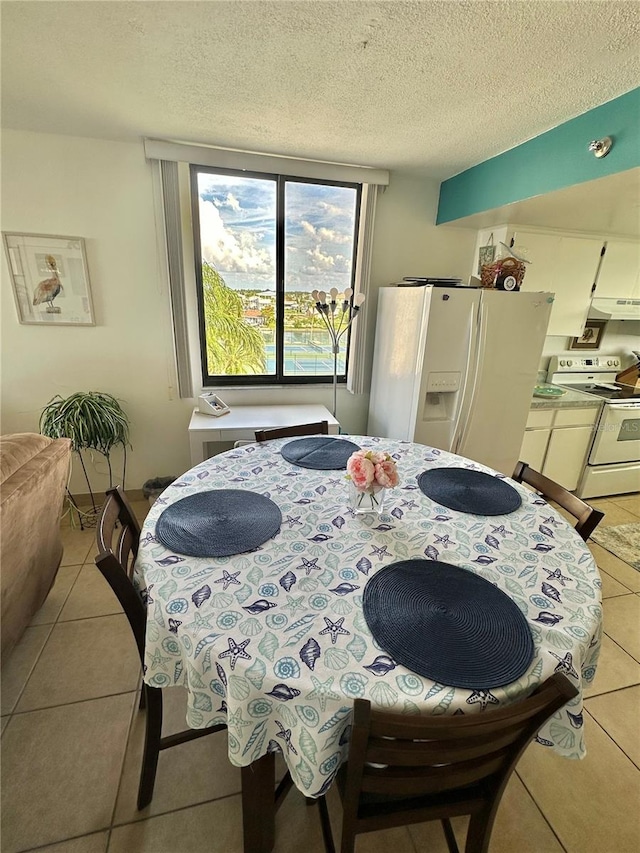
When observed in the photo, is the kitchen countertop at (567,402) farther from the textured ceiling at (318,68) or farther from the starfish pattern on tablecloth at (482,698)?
the starfish pattern on tablecloth at (482,698)

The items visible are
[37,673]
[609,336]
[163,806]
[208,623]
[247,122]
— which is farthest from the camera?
[609,336]

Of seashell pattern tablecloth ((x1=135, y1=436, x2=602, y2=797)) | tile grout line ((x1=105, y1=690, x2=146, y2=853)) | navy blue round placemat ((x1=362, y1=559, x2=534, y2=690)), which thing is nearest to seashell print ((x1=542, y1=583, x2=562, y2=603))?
seashell pattern tablecloth ((x1=135, y1=436, x2=602, y2=797))

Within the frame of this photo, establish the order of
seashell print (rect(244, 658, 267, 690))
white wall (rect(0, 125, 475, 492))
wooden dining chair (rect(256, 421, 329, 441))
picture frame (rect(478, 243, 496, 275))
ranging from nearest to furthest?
seashell print (rect(244, 658, 267, 690)), wooden dining chair (rect(256, 421, 329, 441)), white wall (rect(0, 125, 475, 492)), picture frame (rect(478, 243, 496, 275))

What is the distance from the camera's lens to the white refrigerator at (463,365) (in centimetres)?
240

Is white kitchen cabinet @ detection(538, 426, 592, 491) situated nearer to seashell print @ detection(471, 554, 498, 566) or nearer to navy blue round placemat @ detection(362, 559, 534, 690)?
seashell print @ detection(471, 554, 498, 566)

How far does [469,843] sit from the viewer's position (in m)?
0.92

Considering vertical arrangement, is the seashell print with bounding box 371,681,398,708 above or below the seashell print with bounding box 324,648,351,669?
below

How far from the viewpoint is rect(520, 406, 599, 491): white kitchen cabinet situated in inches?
113

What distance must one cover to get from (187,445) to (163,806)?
84.0 inches

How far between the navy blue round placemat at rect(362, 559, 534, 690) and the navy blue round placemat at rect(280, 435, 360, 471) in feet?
2.23

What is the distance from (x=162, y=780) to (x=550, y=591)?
1.38m

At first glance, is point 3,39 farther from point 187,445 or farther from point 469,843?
point 469,843

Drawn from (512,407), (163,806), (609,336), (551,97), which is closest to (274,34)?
(551,97)

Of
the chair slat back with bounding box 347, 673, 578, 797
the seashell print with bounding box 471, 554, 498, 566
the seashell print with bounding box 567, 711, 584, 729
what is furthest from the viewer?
the seashell print with bounding box 471, 554, 498, 566
